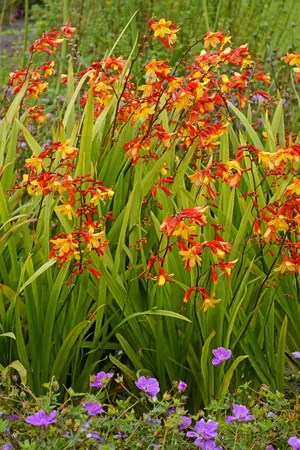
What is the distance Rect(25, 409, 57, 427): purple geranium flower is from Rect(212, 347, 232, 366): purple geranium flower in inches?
25.2

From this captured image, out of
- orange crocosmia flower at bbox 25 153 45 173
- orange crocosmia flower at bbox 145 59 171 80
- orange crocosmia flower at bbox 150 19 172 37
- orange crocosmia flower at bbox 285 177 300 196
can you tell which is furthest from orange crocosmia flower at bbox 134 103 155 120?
orange crocosmia flower at bbox 285 177 300 196

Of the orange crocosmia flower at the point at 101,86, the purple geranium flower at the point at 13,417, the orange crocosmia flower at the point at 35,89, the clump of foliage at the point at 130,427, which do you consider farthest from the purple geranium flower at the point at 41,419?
the orange crocosmia flower at the point at 35,89

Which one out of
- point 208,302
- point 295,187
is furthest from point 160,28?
point 208,302

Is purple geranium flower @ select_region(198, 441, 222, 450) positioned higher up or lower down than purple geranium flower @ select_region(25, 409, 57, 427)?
lower down

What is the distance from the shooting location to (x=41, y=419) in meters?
2.05

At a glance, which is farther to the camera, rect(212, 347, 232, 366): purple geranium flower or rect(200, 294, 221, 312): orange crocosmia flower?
rect(212, 347, 232, 366): purple geranium flower

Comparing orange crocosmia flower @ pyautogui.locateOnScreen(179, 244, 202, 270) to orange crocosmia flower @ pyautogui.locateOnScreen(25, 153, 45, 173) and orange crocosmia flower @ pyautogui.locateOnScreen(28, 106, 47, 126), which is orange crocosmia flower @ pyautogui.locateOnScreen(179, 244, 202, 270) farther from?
orange crocosmia flower @ pyautogui.locateOnScreen(28, 106, 47, 126)

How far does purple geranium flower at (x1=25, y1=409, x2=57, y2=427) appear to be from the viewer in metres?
Answer: 2.04

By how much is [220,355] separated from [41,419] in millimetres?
691

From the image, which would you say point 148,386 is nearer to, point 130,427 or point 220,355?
point 130,427

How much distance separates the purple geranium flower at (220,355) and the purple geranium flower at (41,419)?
2.10 feet

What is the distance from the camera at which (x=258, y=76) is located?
3.03 m

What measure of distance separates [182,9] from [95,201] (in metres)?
4.66

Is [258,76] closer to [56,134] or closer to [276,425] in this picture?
[56,134]
